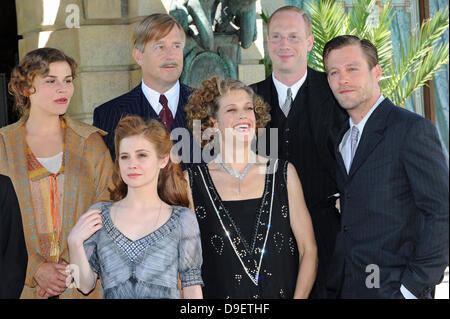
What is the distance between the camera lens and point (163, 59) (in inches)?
168

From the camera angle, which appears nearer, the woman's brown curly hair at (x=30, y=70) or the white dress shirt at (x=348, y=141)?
the white dress shirt at (x=348, y=141)

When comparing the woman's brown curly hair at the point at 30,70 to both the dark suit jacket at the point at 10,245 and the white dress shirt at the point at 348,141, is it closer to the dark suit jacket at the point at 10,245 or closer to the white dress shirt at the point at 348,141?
the dark suit jacket at the point at 10,245

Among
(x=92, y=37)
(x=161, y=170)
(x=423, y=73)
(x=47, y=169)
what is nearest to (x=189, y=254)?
(x=161, y=170)

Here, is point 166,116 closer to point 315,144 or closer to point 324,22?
point 315,144

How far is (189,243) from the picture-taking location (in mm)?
3436

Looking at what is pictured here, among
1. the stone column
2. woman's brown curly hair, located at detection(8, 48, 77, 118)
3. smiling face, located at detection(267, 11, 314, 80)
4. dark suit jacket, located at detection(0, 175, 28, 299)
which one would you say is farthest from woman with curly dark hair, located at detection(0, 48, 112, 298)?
the stone column

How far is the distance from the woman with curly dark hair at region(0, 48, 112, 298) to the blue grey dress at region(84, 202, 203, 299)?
42cm

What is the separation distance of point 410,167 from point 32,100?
1.93 m

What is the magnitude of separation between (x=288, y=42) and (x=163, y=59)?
29.1 inches

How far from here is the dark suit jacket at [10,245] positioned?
→ 3469 millimetres

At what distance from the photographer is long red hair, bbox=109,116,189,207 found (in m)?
3.52

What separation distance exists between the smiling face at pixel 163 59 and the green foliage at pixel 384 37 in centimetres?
250

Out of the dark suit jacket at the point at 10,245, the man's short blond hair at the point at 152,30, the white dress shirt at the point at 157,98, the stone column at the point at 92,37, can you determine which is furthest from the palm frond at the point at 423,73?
the dark suit jacket at the point at 10,245

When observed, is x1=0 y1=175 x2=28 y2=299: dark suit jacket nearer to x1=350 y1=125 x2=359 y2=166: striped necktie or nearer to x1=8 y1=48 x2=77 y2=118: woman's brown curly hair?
x1=8 y1=48 x2=77 y2=118: woman's brown curly hair
